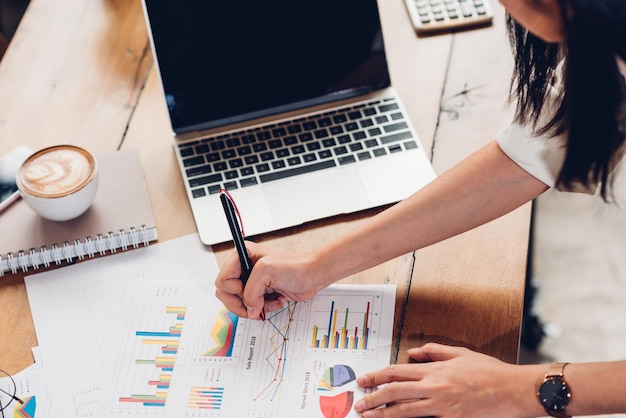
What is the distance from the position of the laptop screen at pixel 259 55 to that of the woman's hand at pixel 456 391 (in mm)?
456

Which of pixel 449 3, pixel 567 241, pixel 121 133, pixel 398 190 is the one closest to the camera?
pixel 398 190

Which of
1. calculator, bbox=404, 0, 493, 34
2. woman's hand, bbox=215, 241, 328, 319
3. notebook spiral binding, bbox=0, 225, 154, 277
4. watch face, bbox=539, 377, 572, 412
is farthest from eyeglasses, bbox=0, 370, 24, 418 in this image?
calculator, bbox=404, 0, 493, 34

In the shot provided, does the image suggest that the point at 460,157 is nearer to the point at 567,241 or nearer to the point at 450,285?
the point at 450,285

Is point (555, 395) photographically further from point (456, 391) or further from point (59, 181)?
point (59, 181)

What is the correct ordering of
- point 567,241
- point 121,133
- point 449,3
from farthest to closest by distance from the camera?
1. point 567,241
2. point 449,3
3. point 121,133

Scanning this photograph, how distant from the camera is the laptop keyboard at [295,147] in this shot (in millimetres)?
1009

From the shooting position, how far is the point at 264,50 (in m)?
1.03

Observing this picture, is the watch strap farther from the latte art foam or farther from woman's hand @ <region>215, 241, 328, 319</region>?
the latte art foam

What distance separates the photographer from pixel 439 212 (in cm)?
90

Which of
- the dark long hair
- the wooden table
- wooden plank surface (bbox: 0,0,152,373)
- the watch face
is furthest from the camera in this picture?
wooden plank surface (bbox: 0,0,152,373)

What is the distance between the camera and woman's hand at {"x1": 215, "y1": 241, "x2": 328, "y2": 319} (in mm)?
857

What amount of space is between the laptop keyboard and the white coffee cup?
0.14 meters

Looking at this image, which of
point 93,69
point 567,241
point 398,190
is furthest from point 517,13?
point 567,241

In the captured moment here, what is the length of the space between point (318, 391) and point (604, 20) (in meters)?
0.48
